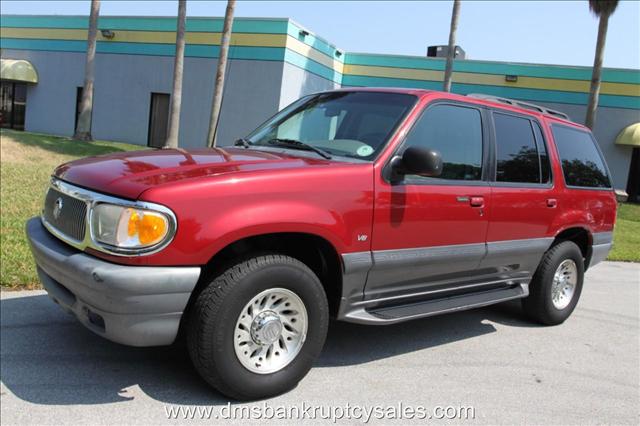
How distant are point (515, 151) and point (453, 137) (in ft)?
2.81

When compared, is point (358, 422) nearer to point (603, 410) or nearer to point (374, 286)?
point (374, 286)

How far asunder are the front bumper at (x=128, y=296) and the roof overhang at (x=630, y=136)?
2197cm

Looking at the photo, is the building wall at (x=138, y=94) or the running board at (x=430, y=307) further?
the building wall at (x=138, y=94)

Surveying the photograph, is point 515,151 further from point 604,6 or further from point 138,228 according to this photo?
point 604,6

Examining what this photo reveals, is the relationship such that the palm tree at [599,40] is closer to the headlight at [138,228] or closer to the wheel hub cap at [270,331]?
the wheel hub cap at [270,331]

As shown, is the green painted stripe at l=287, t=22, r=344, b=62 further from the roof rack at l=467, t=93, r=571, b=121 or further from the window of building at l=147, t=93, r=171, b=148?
the roof rack at l=467, t=93, r=571, b=121

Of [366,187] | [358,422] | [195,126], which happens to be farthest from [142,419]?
[195,126]

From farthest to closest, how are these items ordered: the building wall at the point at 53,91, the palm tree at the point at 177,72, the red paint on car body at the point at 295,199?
the building wall at the point at 53,91 → the palm tree at the point at 177,72 → the red paint on car body at the point at 295,199

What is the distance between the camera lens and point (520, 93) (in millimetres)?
23516

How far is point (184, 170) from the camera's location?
3369 millimetres

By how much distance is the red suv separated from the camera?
3.10m

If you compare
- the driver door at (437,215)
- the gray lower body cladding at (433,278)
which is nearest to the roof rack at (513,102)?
the driver door at (437,215)

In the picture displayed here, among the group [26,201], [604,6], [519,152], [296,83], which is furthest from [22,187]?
[604,6]

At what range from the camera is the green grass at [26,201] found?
221 inches
